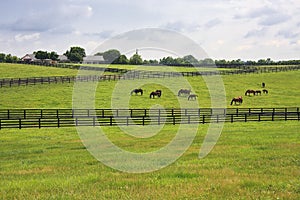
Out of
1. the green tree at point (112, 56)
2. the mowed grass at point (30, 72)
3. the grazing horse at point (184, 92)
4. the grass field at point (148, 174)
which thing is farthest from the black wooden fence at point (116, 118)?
the green tree at point (112, 56)

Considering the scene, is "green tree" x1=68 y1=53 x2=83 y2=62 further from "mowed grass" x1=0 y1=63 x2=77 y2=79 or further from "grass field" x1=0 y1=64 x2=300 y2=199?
"grass field" x1=0 y1=64 x2=300 y2=199

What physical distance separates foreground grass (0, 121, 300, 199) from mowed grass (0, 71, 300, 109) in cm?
2784

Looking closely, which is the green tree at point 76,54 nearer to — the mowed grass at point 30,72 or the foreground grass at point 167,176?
the mowed grass at point 30,72

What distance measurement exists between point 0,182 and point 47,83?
48789mm

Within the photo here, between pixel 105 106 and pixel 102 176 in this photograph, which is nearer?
pixel 102 176

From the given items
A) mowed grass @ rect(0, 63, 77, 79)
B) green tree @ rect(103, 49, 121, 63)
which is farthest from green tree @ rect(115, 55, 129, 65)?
mowed grass @ rect(0, 63, 77, 79)

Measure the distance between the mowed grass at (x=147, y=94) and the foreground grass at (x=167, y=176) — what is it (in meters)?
27.8

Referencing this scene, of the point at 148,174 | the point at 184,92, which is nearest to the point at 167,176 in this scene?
the point at 148,174

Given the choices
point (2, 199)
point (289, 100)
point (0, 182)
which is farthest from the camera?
point (289, 100)

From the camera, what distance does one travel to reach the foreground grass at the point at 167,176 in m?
9.13

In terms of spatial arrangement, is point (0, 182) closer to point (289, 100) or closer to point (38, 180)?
point (38, 180)

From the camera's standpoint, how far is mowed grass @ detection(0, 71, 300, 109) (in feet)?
150

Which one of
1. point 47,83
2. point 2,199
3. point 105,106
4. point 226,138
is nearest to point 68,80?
point 47,83

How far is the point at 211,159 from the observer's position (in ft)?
46.0
